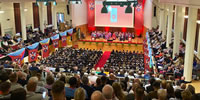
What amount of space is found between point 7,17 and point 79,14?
389 inches

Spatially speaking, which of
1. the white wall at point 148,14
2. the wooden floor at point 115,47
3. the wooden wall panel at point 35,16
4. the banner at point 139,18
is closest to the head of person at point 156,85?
the wooden floor at point 115,47

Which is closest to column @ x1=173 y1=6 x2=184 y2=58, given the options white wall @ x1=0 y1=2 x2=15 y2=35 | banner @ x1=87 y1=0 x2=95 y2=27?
white wall @ x1=0 y1=2 x2=15 y2=35

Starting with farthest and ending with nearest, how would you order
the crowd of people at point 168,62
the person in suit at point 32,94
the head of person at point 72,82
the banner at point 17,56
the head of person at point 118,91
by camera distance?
the banner at point 17,56 → the crowd of people at point 168,62 → the head of person at point 72,82 → the head of person at point 118,91 → the person in suit at point 32,94

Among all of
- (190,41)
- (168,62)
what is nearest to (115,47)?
(168,62)

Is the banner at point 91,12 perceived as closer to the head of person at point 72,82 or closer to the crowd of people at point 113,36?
the crowd of people at point 113,36

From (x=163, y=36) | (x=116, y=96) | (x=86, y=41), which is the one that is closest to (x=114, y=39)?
(x=86, y=41)

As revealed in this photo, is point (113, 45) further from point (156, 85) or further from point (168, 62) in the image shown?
point (156, 85)

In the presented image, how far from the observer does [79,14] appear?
29.8 meters

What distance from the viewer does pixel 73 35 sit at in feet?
90.5

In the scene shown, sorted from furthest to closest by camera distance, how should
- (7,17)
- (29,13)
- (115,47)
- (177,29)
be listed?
(29,13) < (115,47) < (7,17) < (177,29)

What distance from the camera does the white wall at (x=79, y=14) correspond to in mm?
28594

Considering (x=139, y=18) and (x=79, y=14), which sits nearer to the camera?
(x=79, y=14)

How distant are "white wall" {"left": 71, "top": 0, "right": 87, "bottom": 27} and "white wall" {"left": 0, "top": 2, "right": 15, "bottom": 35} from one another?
7843mm

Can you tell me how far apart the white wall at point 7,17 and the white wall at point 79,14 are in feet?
25.7
